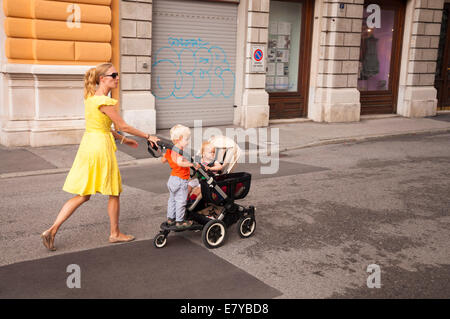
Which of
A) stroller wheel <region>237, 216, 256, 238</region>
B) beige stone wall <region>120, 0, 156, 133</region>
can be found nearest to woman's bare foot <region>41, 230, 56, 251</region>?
stroller wheel <region>237, 216, 256, 238</region>

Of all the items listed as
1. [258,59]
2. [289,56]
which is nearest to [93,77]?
[258,59]

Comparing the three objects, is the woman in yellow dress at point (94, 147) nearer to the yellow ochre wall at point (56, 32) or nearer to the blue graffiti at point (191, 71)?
the yellow ochre wall at point (56, 32)

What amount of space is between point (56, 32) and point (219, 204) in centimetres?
722

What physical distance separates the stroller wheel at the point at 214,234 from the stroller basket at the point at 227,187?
8.7 inches

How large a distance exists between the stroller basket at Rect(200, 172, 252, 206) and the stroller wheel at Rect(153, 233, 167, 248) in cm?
60

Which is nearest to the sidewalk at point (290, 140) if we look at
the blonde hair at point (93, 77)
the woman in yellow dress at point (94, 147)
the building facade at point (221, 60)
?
the building facade at point (221, 60)

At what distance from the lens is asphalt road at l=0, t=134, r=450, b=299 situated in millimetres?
4484

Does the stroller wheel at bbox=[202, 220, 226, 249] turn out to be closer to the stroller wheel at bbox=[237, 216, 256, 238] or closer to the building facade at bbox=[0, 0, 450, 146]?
the stroller wheel at bbox=[237, 216, 256, 238]

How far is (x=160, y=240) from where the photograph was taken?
5.36 m

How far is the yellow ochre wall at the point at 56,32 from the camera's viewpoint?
34.7 feet

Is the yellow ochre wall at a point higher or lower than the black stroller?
higher

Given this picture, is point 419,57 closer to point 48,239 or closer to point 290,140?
point 290,140

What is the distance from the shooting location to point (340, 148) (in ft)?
39.8

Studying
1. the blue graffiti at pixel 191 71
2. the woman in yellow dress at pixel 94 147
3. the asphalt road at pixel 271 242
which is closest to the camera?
the asphalt road at pixel 271 242
